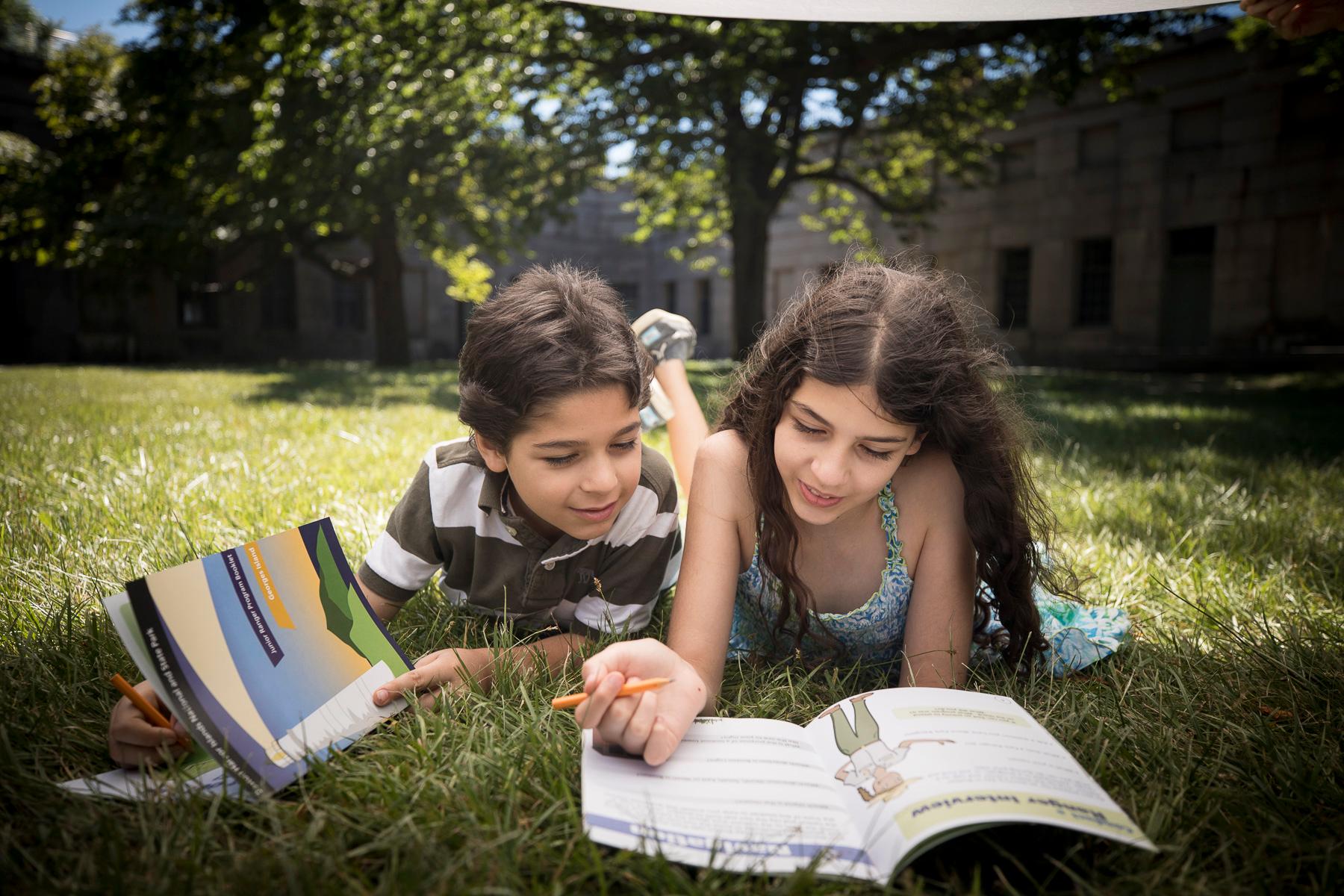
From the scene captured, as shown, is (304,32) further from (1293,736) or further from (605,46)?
(1293,736)

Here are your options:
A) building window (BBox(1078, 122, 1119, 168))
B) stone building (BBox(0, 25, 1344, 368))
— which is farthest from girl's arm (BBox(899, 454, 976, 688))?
building window (BBox(1078, 122, 1119, 168))

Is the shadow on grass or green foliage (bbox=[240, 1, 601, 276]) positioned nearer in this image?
the shadow on grass

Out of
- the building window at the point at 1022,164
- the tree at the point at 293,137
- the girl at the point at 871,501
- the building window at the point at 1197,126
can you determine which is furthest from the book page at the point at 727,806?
the building window at the point at 1022,164

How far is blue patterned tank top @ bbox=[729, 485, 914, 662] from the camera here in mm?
1948

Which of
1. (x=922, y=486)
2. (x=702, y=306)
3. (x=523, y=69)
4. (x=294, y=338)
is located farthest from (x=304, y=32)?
(x=702, y=306)

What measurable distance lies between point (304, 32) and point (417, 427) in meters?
5.57

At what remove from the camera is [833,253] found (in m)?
22.9

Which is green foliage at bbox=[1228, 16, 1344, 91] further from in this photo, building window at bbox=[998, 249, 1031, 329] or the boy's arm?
the boy's arm

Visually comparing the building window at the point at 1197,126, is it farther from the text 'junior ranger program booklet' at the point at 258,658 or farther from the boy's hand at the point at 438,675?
the text 'junior ranger program booklet' at the point at 258,658

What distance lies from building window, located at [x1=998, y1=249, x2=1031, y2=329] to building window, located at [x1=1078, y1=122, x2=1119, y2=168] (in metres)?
2.38

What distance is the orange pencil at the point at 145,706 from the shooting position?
1412 millimetres

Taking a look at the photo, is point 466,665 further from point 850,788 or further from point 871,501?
point 871,501

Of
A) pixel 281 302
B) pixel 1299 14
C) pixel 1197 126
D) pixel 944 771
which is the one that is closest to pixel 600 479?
pixel 944 771

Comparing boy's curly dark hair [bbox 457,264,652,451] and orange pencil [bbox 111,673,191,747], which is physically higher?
boy's curly dark hair [bbox 457,264,652,451]
